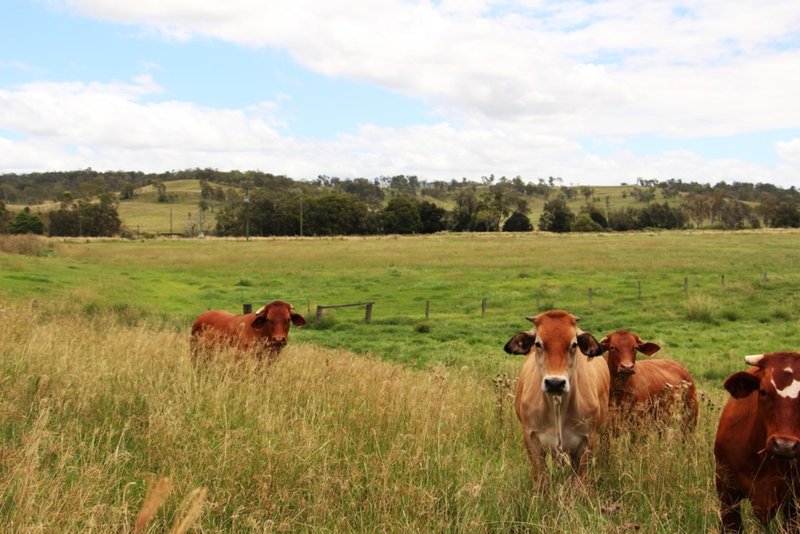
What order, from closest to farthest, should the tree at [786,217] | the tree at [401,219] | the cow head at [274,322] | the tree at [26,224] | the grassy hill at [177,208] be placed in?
the cow head at [274,322] < the tree at [26,224] < the tree at [401,219] < the tree at [786,217] < the grassy hill at [177,208]

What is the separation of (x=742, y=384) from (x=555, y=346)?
1.66 m

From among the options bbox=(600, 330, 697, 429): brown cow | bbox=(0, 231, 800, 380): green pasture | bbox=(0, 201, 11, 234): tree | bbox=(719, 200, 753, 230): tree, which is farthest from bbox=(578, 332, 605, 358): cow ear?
bbox=(719, 200, 753, 230): tree

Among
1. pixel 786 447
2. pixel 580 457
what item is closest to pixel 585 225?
pixel 580 457

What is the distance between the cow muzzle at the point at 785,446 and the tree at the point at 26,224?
362 ft

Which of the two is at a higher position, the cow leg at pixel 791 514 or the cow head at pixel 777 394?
the cow head at pixel 777 394

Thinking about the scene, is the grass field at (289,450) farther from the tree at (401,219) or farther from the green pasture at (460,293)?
the tree at (401,219)

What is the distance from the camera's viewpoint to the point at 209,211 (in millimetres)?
164250

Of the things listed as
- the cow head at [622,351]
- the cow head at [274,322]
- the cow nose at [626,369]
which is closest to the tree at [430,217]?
the cow head at [274,322]

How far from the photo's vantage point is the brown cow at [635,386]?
27.6ft

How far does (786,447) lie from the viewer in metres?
4.55

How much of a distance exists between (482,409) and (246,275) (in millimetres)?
36865

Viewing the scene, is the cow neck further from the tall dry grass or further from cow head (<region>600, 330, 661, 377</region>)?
cow head (<region>600, 330, 661, 377</region>)

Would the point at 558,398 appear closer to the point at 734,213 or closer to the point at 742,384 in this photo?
the point at 742,384

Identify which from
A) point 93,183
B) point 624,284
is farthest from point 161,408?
point 93,183
